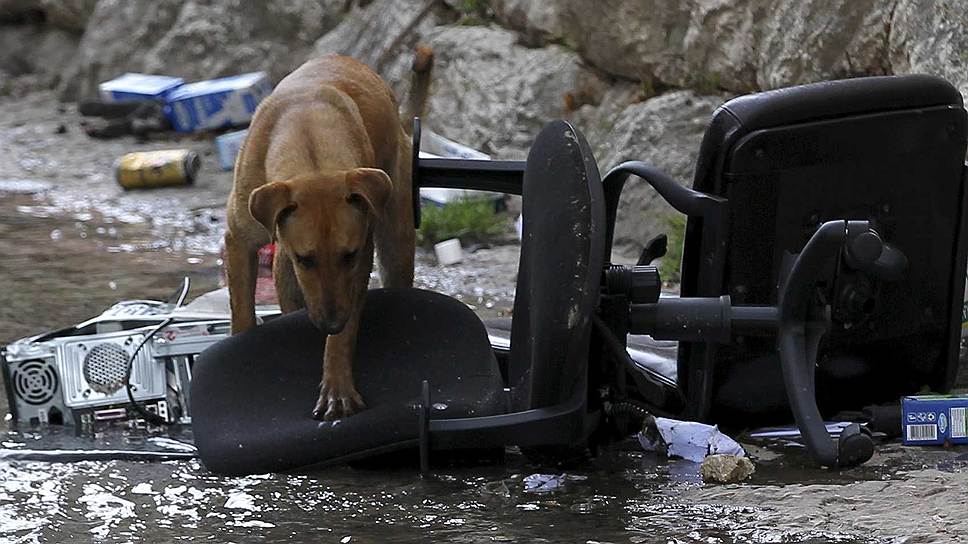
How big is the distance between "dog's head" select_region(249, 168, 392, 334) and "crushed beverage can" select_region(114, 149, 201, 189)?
193 inches

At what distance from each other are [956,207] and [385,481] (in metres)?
1.63

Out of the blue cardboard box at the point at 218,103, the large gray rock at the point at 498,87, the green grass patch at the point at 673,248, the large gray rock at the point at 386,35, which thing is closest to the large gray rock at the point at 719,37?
the large gray rock at the point at 498,87

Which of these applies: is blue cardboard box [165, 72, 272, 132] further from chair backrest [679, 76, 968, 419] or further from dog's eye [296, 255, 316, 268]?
chair backrest [679, 76, 968, 419]

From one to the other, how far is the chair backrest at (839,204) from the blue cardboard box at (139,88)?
7.71m

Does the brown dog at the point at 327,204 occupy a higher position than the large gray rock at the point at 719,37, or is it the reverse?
the large gray rock at the point at 719,37

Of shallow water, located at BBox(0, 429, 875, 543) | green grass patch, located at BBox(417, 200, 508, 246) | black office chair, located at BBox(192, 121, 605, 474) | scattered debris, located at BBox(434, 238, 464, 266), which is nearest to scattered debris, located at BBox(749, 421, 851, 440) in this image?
shallow water, located at BBox(0, 429, 875, 543)

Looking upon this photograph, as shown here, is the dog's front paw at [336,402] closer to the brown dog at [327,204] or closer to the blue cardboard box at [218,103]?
the brown dog at [327,204]

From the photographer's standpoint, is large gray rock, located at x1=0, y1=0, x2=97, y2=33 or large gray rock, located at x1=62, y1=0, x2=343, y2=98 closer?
large gray rock, located at x1=62, y1=0, x2=343, y2=98

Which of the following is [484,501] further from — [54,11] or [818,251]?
[54,11]

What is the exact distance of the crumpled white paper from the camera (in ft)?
11.6

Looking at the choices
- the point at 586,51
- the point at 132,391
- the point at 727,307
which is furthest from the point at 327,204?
the point at 586,51

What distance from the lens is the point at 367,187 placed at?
3.96 metres

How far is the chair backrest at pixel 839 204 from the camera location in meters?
3.42

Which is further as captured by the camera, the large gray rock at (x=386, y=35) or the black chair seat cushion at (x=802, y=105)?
A: the large gray rock at (x=386, y=35)
